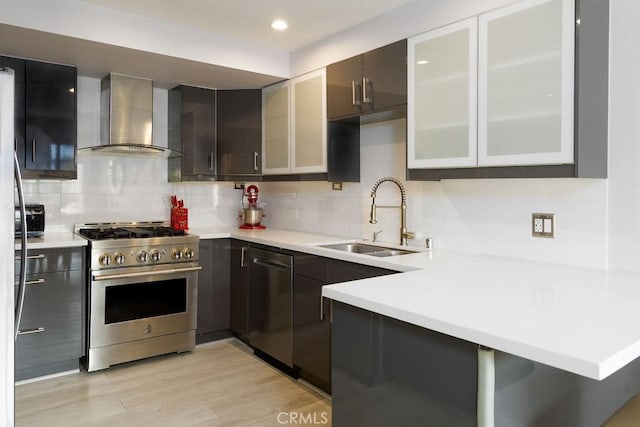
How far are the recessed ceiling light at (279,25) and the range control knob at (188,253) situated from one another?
5.62 feet

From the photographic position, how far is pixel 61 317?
291 cm

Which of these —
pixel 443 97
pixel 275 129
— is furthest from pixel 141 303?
pixel 443 97

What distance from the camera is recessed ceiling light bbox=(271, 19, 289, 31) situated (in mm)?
2936

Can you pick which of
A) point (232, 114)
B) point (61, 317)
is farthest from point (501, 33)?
point (61, 317)

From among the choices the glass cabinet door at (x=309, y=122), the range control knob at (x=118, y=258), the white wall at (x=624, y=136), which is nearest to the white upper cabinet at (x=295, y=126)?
the glass cabinet door at (x=309, y=122)

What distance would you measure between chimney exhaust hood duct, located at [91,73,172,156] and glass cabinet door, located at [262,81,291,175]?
2.61 feet

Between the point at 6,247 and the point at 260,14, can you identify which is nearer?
the point at 6,247

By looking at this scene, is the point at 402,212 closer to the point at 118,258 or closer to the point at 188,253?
the point at 188,253

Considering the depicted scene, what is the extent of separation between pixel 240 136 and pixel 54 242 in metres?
1.66

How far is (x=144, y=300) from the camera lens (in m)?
3.18

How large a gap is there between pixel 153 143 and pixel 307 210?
1413 mm

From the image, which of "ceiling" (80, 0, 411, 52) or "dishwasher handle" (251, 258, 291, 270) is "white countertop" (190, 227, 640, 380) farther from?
"ceiling" (80, 0, 411, 52)

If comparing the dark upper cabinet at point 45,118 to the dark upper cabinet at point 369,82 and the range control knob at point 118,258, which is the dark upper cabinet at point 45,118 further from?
the dark upper cabinet at point 369,82
